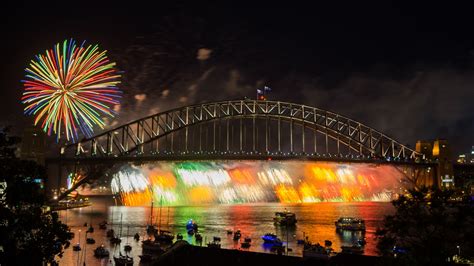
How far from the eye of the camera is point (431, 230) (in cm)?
1650

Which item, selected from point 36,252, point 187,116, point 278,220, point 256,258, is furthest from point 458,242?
point 187,116

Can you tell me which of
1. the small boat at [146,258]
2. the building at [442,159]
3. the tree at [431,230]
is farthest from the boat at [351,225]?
the building at [442,159]

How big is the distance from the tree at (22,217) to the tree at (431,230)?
11.3m

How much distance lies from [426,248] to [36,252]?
12152 mm

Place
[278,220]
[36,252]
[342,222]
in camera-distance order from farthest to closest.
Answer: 1. [278,220]
2. [342,222]
3. [36,252]

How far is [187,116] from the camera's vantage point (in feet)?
312

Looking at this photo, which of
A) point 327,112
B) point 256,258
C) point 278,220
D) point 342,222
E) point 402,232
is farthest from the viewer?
point 327,112

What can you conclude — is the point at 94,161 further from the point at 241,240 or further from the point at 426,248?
the point at 426,248

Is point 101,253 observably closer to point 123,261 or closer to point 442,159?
point 123,261

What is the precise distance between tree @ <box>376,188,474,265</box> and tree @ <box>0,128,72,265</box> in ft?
37.0

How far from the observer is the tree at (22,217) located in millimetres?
14734

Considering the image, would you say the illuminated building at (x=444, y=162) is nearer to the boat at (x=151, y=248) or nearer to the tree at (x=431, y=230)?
the boat at (x=151, y=248)

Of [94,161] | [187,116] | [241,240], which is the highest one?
[187,116]

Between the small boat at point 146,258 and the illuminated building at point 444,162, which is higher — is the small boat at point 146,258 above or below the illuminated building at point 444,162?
below
